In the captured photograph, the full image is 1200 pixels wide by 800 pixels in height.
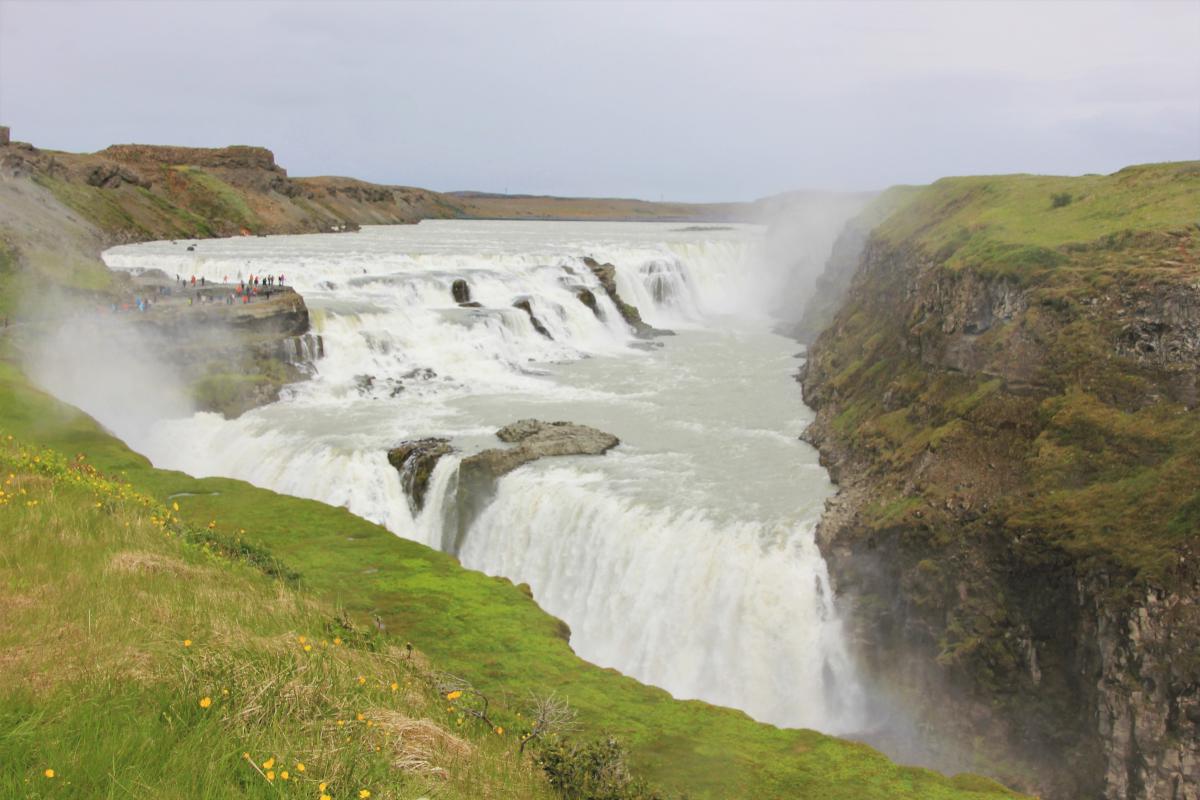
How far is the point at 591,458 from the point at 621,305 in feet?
91.0

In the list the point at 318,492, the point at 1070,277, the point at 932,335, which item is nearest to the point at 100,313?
the point at 318,492

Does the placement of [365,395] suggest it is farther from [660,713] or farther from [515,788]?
[515,788]

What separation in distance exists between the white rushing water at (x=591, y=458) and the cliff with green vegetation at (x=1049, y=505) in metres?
1.60

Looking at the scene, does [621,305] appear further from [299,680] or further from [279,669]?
[299,680]

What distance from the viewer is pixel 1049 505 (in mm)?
14992

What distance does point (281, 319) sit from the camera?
3484cm

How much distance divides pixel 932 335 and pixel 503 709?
688 inches

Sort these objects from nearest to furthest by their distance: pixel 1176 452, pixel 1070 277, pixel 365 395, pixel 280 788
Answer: pixel 280 788, pixel 1176 452, pixel 1070 277, pixel 365 395

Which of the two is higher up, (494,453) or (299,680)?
(299,680)

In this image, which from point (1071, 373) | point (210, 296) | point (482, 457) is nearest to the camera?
point (1071, 373)

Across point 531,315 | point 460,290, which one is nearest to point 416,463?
point 531,315

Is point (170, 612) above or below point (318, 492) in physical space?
above

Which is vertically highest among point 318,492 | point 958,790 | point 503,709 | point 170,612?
point 170,612

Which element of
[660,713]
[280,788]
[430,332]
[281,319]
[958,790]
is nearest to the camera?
[280,788]
